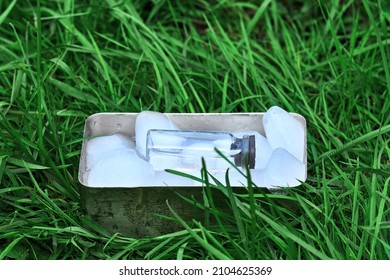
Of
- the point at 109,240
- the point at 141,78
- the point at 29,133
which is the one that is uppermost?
the point at 141,78

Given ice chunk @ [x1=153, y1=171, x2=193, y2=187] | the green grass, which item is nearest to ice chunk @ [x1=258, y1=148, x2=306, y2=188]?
the green grass

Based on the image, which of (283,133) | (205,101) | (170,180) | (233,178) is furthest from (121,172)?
(205,101)

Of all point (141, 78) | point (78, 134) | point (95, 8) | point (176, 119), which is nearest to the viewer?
point (176, 119)

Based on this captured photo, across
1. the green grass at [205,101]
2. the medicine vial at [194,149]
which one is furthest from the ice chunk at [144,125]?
the green grass at [205,101]

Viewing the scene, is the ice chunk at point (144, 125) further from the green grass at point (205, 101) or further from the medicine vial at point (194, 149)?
the green grass at point (205, 101)

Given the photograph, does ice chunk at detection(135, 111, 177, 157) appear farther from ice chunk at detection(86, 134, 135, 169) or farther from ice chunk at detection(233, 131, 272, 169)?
ice chunk at detection(233, 131, 272, 169)

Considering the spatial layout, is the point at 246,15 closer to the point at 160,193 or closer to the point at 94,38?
the point at 94,38

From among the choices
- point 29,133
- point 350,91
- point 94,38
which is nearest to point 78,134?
point 29,133
